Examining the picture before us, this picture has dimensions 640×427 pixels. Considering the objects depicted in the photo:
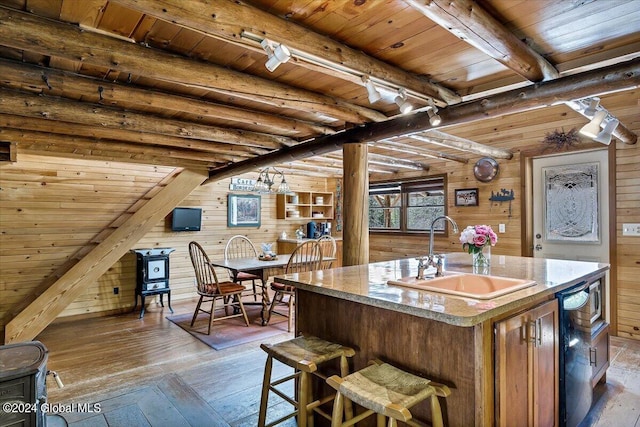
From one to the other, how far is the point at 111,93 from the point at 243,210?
4261mm

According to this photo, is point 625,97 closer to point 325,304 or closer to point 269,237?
point 325,304

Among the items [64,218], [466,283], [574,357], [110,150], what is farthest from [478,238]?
[64,218]

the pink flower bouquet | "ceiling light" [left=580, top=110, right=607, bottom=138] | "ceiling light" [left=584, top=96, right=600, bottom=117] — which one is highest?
"ceiling light" [left=584, top=96, right=600, bottom=117]

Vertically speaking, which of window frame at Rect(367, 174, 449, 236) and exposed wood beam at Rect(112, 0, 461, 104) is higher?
exposed wood beam at Rect(112, 0, 461, 104)

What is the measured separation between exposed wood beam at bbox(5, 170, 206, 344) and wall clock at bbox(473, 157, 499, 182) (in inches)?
150

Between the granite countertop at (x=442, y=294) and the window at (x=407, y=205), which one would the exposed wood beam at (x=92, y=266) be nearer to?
the granite countertop at (x=442, y=294)

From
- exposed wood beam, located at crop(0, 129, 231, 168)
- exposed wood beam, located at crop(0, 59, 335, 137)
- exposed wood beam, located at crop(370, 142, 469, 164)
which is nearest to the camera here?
exposed wood beam, located at crop(0, 59, 335, 137)

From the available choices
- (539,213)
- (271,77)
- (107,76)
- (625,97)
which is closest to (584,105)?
(271,77)

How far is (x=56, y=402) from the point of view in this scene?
8.64 ft

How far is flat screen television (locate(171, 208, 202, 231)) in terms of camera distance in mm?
5543

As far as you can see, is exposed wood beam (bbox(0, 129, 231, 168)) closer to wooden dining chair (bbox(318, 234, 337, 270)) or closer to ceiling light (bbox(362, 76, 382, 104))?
wooden dining chair (bbox(318, 234, 337, 270))

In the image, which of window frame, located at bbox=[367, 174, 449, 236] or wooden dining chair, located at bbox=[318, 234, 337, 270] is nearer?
wooden dining chair, located at bbox=[318, 234, 337, 270]

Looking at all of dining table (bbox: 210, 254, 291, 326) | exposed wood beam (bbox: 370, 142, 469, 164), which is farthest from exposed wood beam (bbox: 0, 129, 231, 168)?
exposed wood beam (bbox: 370, 142, 469, 164)

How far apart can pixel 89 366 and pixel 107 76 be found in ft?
8.52
